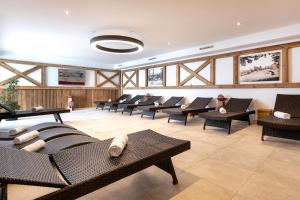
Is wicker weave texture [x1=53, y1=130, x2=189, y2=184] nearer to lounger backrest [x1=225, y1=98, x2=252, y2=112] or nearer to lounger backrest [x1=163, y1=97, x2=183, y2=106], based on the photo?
lounger backrest [x1=225, y1=98, x2=252, y2=112]

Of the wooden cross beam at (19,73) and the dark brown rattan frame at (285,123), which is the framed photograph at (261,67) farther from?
the wooden cross beam at (19,73)

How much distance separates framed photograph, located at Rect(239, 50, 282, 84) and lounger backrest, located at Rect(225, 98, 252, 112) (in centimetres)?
83

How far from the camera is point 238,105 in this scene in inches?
218

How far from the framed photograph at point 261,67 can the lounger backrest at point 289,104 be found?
910 millimetres

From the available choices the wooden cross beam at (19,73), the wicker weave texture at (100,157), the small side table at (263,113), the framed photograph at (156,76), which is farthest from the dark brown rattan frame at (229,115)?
the wooden cross beam at (19,73)

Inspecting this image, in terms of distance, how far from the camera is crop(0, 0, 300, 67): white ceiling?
3715 mm

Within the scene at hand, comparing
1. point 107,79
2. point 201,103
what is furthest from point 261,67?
point 107,79

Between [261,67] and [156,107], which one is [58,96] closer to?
[156,107]

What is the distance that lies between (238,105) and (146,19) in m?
3.79

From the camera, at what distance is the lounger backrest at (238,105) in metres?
5.34

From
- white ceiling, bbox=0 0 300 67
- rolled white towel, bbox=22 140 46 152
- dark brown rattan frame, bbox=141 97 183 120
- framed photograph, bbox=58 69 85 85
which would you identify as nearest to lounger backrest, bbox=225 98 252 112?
dark brown rattan frame, bbox=141 97 183 120

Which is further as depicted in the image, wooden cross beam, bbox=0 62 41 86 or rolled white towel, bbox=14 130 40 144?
wooden cross beam, bbox=0 62 41 86

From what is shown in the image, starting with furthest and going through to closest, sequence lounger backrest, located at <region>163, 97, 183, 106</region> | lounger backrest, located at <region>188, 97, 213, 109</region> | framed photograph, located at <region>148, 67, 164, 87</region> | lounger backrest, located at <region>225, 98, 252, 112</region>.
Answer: framed photograph, located at <region>148, 67, 164, 87</region>
lounger backrest, located at <region>163, 97, 183, 106</region>
lounger backrest, located at <region>188, 97, 213, 109</region>
lounger backrest, located at <region>225, 98, 252, 112</region>

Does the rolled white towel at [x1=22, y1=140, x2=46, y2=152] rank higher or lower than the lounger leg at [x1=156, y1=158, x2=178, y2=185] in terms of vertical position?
higher
